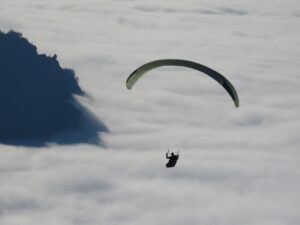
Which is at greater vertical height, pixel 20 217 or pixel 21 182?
pixel 21 182

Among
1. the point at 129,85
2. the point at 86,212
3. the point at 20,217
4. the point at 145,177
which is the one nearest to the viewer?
the point at 129,85

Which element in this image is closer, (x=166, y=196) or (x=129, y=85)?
(x=129, y=85)

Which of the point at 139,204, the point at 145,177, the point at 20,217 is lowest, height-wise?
the point at 20,217

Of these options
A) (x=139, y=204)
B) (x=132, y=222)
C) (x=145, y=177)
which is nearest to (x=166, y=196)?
(x=145, y=177)

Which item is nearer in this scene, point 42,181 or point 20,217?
point 20,217

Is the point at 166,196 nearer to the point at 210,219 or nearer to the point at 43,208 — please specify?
the point at 210,219

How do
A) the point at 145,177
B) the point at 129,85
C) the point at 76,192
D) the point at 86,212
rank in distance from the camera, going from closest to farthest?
the point at 129,85 → the point at 86,212 → the point at 76,192 → the point at 145,177

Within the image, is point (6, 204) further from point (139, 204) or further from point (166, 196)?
point (166, 196)

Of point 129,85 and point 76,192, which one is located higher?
point 76,192

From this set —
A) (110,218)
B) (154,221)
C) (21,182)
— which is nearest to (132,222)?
(110,218)
